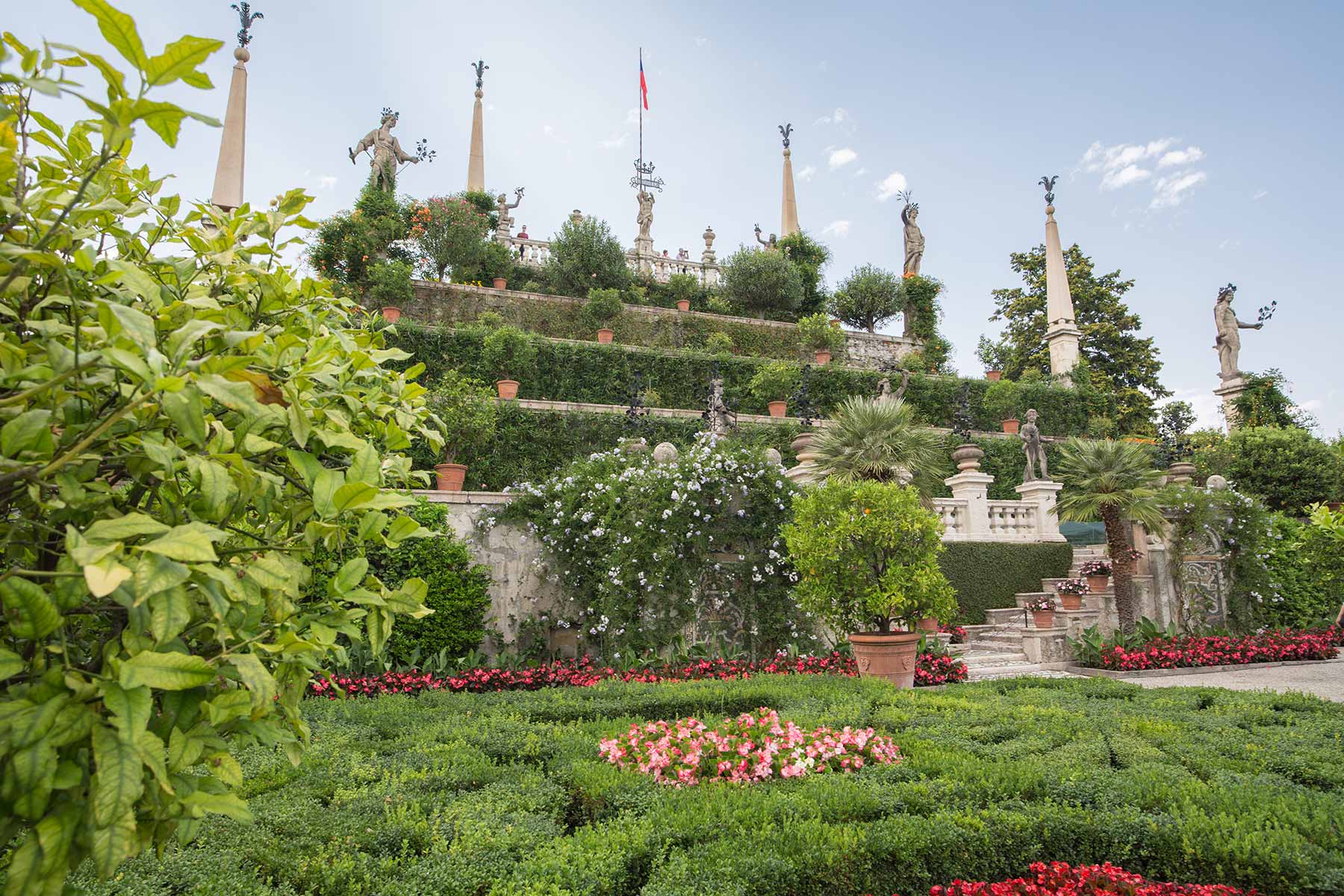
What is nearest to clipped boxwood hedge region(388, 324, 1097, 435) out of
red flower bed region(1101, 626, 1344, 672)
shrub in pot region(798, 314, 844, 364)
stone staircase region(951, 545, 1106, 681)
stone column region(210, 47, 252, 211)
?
shrub in pot region(798, 314, 844, 364)

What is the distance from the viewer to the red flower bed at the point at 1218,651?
1062 cm

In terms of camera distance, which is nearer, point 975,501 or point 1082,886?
point 1082,886

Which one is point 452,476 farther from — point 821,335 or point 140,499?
point 821,335

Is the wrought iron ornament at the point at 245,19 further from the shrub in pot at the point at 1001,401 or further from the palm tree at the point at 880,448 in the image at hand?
the shrub in pot at the point at 1001,401

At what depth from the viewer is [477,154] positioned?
3105 cm

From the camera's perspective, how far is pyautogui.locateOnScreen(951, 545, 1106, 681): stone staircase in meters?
10.5

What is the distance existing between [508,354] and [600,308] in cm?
544

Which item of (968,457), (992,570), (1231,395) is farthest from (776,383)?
(1231,395)

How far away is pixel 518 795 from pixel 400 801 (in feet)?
1.87

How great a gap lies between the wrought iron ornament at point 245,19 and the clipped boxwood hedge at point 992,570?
25.3m

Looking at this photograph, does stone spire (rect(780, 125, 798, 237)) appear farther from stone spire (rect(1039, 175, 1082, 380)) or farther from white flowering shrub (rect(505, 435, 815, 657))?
white flowering shrub (rect(505, 435, 815, 657))

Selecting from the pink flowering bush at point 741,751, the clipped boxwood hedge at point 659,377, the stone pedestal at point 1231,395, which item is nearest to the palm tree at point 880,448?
the clipped boxwood hedge at point 659,377

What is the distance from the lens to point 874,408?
12.1 metres

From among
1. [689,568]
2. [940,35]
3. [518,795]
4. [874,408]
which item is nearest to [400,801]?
[518,795]
